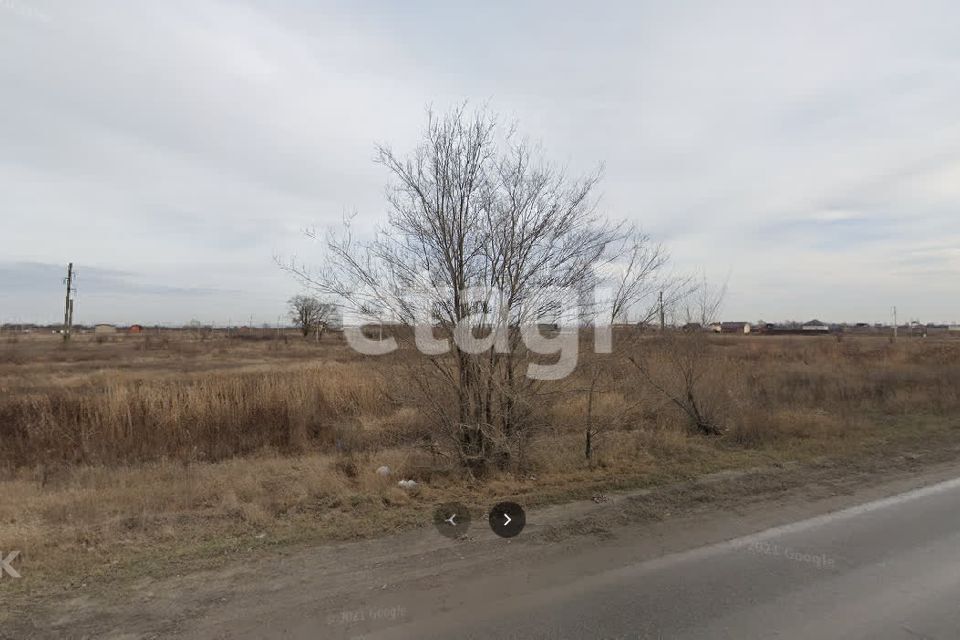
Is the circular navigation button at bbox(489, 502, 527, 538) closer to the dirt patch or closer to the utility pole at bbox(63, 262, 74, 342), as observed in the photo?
the dirt patch

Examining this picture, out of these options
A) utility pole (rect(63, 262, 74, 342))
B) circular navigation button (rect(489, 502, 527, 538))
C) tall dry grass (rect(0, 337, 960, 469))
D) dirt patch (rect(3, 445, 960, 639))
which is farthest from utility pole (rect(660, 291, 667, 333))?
utility pole (rect(63, 262, 74, 342))

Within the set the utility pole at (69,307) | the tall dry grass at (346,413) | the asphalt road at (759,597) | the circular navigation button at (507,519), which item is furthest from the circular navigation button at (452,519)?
the utility pole at (69,307)

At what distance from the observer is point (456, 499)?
638 centimetres

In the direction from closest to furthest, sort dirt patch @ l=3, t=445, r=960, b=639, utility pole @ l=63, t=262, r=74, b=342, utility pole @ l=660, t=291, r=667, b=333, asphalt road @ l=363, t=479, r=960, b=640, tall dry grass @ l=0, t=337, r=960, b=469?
asphalt road @ l=363, t=479, r=960, b=640 < dirt patch @ l=3, t=445, r=960, b=639 < tall dry grass @ l=0, t=337, r=960, b=469 < utility pole @ l=660, t=291, r=667, b=333 < utility pole @ l=63, t=262, r=74, b=342

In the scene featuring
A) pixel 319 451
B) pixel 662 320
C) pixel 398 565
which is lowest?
pixel 319 451

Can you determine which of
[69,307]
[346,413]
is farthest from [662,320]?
[69,307]

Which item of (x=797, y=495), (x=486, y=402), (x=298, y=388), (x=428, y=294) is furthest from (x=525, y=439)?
(x=298, y=388)

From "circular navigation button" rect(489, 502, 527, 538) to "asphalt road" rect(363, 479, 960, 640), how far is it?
845 mm

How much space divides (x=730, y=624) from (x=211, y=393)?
1282cm

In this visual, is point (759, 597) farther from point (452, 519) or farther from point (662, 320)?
point (662, 320)

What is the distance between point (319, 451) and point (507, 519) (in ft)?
18.5

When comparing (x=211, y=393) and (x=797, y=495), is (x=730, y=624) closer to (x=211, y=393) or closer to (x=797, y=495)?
(x=797, y=495)

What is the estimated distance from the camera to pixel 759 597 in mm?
3969

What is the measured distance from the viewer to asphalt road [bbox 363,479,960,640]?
353cm
